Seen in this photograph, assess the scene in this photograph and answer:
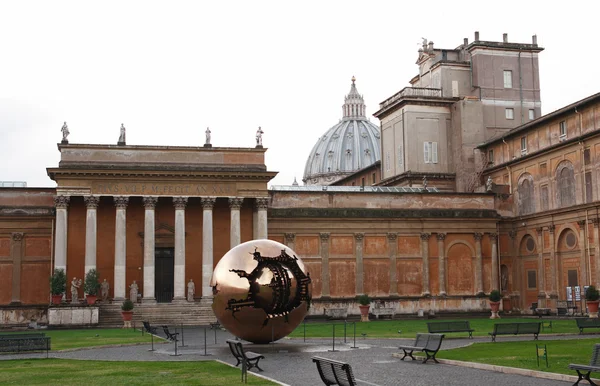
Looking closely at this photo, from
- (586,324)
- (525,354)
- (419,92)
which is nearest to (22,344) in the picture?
(525,354)

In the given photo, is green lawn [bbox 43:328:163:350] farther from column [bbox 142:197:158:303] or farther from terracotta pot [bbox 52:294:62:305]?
column [bbox 142:197:158:303]

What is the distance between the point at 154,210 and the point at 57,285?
8.04m

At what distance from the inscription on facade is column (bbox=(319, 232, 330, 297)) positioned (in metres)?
8.40

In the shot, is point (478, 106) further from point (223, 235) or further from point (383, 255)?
point (223, 235)

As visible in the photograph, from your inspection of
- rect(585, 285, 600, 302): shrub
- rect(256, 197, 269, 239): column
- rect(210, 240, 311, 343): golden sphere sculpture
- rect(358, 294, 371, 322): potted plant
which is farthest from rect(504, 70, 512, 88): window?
rect(210, 240, 311, 343): golden sphere sculpture

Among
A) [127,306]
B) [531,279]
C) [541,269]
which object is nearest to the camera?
[127,306]

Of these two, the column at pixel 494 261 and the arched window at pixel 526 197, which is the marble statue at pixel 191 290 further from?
the arched window at pixel 526 197

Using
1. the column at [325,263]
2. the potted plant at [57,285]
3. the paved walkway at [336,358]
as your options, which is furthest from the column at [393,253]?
the paved walkway at [336,358]

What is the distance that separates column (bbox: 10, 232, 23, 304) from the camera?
56188 mm

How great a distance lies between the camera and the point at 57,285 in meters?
52.2

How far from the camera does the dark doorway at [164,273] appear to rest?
2272 inches

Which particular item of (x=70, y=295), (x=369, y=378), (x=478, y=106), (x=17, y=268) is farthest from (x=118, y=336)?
(x=478, y=106)

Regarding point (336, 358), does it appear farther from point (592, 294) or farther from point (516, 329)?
point (592, 294)

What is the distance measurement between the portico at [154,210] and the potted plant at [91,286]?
1178mm
